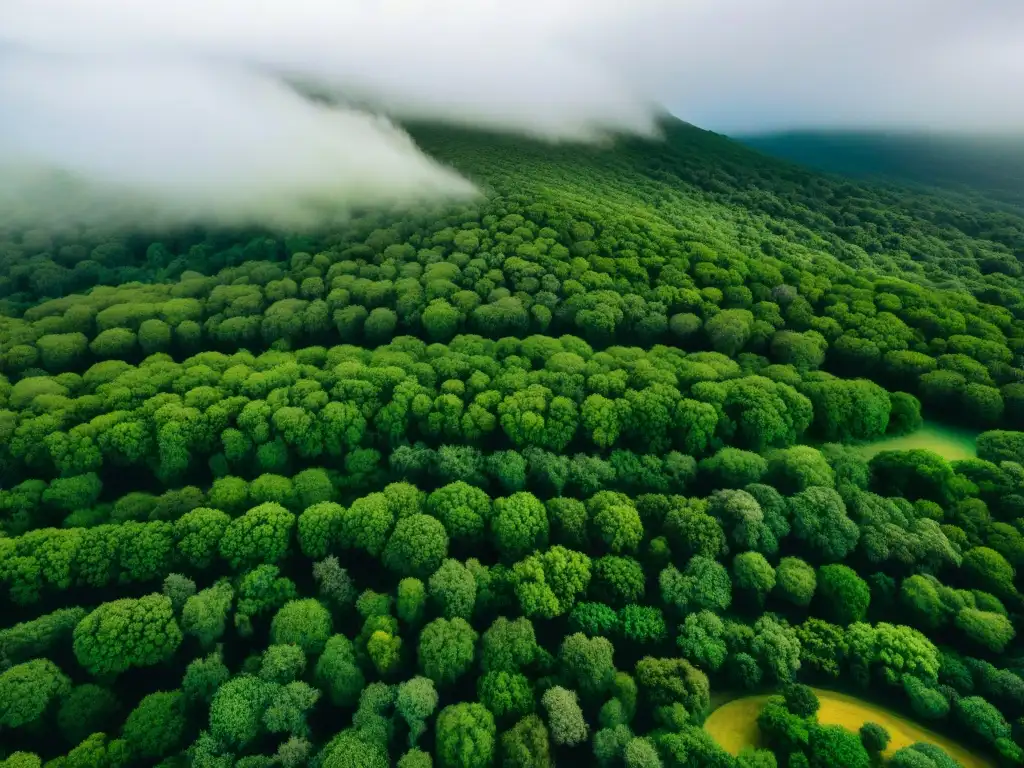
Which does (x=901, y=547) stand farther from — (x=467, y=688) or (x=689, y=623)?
(x=467, y=688)

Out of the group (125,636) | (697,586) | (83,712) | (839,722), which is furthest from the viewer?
(697,586)

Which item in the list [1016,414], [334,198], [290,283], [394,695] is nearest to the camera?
[394,695]

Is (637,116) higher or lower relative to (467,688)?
higher

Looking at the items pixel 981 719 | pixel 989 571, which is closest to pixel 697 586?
pixel 981 719

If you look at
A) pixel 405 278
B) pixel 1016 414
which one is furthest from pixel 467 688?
pixel 1016 414

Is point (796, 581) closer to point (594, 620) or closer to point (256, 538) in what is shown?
point (594, 620)

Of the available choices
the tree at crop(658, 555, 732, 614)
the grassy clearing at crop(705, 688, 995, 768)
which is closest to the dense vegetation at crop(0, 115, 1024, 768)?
the tree at crop(658, 555, 732, 614)
